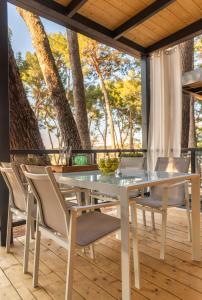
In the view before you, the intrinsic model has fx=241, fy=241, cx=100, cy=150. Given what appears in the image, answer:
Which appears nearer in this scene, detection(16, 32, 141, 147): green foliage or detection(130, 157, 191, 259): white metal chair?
detection(130, 157, 191, 259): white metal chair

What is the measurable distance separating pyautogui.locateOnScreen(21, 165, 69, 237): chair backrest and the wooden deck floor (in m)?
0.49

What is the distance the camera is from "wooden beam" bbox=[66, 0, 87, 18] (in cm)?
272

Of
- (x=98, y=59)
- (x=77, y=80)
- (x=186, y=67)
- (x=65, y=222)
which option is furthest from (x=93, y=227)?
(x=98, y=59)

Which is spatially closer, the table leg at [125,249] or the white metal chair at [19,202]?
the table leg at [125,249]

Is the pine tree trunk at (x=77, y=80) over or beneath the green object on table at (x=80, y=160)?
over

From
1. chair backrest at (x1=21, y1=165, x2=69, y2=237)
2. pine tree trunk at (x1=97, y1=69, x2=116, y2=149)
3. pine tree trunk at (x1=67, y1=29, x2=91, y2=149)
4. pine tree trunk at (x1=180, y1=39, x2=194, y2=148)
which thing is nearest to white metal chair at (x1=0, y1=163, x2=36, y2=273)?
chair backrest at (x1=21, y1=165, x2=69, y2=237)

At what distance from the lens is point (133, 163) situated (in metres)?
3.09

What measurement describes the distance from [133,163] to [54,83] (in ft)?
10.4

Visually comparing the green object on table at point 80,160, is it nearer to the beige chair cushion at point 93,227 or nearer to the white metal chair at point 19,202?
the white metal chair at point 19,202

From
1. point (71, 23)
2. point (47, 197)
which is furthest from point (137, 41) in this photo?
point (47, 197)

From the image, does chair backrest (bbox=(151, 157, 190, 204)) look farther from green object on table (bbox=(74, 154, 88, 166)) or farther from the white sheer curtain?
the white sheer curtain

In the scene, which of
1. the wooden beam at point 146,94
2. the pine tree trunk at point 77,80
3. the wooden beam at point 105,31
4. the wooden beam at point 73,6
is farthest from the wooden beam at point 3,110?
the pine tree trunk at point 77,80

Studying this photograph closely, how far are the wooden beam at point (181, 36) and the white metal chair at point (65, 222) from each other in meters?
2.83

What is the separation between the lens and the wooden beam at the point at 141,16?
2.86 m
